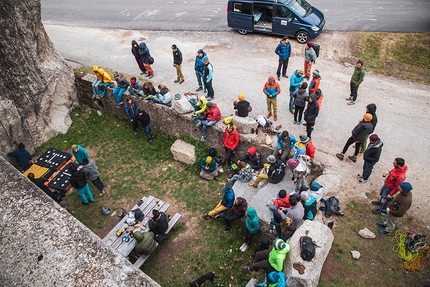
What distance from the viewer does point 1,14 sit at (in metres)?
9.98

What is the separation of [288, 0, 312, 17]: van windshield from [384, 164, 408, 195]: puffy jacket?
31.8 feet

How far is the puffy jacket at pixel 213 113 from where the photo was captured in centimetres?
1058

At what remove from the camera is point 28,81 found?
37.0ft

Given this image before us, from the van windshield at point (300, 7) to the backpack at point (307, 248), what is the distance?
38.3 feet

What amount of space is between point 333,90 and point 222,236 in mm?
7543

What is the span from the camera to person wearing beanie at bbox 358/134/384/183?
332 inches

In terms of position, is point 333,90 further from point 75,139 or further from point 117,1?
point 117,1

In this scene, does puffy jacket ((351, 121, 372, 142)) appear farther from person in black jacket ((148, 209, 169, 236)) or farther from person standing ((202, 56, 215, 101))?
person in black jacket ((148, 209, 169, 236))

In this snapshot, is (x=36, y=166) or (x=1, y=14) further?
(x=36, y=166)

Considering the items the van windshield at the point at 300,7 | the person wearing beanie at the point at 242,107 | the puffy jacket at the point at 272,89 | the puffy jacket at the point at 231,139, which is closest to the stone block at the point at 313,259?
the puffy jacket at the point at 231,139

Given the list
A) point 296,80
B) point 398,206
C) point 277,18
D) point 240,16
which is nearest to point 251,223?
point 398,206

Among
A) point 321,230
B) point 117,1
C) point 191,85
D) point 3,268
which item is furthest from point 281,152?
point 117,1

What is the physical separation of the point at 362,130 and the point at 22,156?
1095 centimetres

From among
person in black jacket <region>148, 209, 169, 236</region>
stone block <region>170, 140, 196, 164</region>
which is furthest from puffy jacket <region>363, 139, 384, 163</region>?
person in black jacket <region>148, 209, 169, 236</region>
